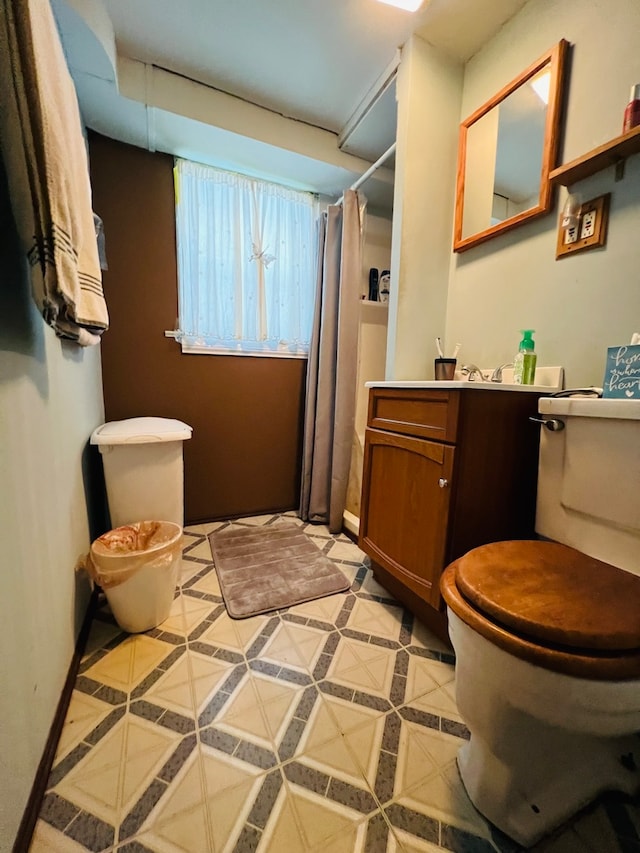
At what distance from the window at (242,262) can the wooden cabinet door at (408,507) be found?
1.05 meters

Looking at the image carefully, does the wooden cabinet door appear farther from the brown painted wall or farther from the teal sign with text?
the brown painted wall

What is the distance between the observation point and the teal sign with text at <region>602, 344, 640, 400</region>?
780mm

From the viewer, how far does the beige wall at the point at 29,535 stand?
22.5 inches

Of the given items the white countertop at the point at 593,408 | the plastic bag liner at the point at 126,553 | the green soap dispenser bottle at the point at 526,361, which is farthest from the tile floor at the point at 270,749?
the green soap dispenser bottle at the point at 526,361

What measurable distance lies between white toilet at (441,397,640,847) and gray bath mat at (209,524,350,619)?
0.73m

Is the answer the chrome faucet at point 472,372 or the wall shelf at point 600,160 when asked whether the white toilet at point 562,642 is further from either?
the wall shelf at point 600,160

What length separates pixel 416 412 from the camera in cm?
109

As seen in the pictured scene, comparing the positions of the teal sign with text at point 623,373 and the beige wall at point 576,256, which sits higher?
the beige wall at point 576,256

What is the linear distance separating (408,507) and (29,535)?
100 cm

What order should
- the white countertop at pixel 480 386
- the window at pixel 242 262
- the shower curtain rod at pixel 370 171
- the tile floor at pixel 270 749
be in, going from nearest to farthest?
1. the tile floor at pixel 270 749
2. the white countertop at pixel 480 386
3. the shower curtain rod at pixel 370 171
4. the window at pixel 242 262

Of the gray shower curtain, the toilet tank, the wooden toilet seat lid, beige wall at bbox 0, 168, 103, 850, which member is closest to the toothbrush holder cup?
the toilet tank

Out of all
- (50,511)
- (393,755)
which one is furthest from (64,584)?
(393,755)

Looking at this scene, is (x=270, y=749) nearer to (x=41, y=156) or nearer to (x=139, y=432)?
(x=139, y=432)

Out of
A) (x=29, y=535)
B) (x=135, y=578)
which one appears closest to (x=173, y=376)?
(x=135, y=578)
